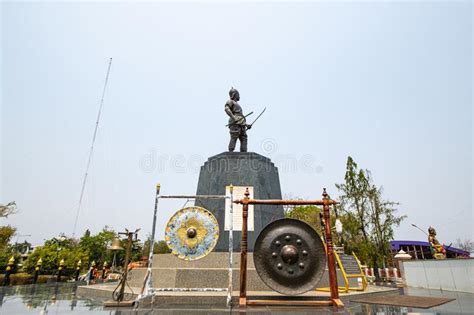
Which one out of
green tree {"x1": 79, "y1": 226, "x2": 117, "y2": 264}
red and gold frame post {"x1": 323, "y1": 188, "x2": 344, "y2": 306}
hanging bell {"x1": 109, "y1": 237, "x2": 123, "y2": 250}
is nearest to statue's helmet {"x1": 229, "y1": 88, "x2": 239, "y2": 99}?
red and gold frame post {"x1": 323, "y1": 188, "x2": 344, "y2": 306}

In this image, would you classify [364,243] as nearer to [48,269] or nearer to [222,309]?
[222,309]

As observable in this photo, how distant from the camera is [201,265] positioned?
793 centimetres

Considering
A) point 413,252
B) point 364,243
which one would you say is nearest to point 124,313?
point 364,243

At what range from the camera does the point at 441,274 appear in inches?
402

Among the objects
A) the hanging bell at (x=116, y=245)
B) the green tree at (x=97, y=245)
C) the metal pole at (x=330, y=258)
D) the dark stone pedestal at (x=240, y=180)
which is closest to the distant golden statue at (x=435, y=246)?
the dark stone pedestal at (x=240, y=180)

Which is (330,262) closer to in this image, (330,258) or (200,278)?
(330,258)

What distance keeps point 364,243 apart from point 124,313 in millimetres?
20080

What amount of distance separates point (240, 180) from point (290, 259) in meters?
4.61

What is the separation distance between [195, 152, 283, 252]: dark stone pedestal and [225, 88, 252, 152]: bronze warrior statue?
1.80 feet

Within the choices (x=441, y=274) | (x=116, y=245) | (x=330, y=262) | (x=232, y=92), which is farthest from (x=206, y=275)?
(x=441, y=274)

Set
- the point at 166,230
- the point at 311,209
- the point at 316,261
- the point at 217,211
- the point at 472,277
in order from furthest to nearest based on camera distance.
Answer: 1. the point at 311,209
2. the point at 217,211
3. the point at 472,277
4. the point at 166,230
5. the point at 316,261

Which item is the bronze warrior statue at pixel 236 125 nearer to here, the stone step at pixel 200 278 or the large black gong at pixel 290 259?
the stone step at pixel 200 278

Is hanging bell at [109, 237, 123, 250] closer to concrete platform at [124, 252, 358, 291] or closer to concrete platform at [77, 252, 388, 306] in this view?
concrete platform at [77, 252, 388, 306]

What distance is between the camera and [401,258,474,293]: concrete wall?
30.0 ft
